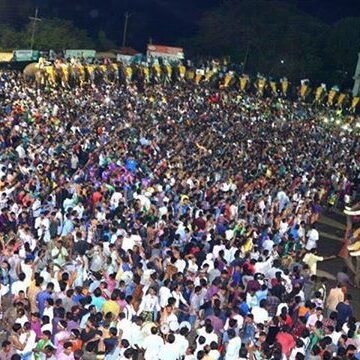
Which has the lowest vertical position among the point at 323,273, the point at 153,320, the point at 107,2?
the point at 323,273

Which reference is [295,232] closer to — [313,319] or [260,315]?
[313,319]

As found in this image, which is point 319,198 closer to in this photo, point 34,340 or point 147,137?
point 147,137

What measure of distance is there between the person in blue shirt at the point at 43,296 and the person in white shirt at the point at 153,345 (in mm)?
1601

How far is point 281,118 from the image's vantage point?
31188 millimetres

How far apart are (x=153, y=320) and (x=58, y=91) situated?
73.1ft

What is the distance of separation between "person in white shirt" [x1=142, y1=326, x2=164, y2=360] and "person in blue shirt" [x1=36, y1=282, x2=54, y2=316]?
160 cm

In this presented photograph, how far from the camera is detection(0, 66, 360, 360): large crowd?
8.59m

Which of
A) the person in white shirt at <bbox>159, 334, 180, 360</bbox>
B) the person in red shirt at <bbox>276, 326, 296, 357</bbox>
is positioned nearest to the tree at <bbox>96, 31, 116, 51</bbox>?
the person in red shirt at <bbox>276, 326, 296, 357</bbox>

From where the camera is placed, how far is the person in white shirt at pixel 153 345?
27.1 feet

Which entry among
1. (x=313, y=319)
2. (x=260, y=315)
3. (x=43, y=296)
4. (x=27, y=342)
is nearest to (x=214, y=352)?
(x=260, y=315)

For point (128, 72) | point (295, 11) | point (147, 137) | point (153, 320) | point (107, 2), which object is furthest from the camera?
point (107, 2)

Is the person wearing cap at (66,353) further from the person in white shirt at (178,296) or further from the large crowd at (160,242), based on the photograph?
the person in white shirt at (178,296)

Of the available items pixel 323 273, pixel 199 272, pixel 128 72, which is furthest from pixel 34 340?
pixel 128 72

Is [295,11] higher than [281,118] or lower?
higher
